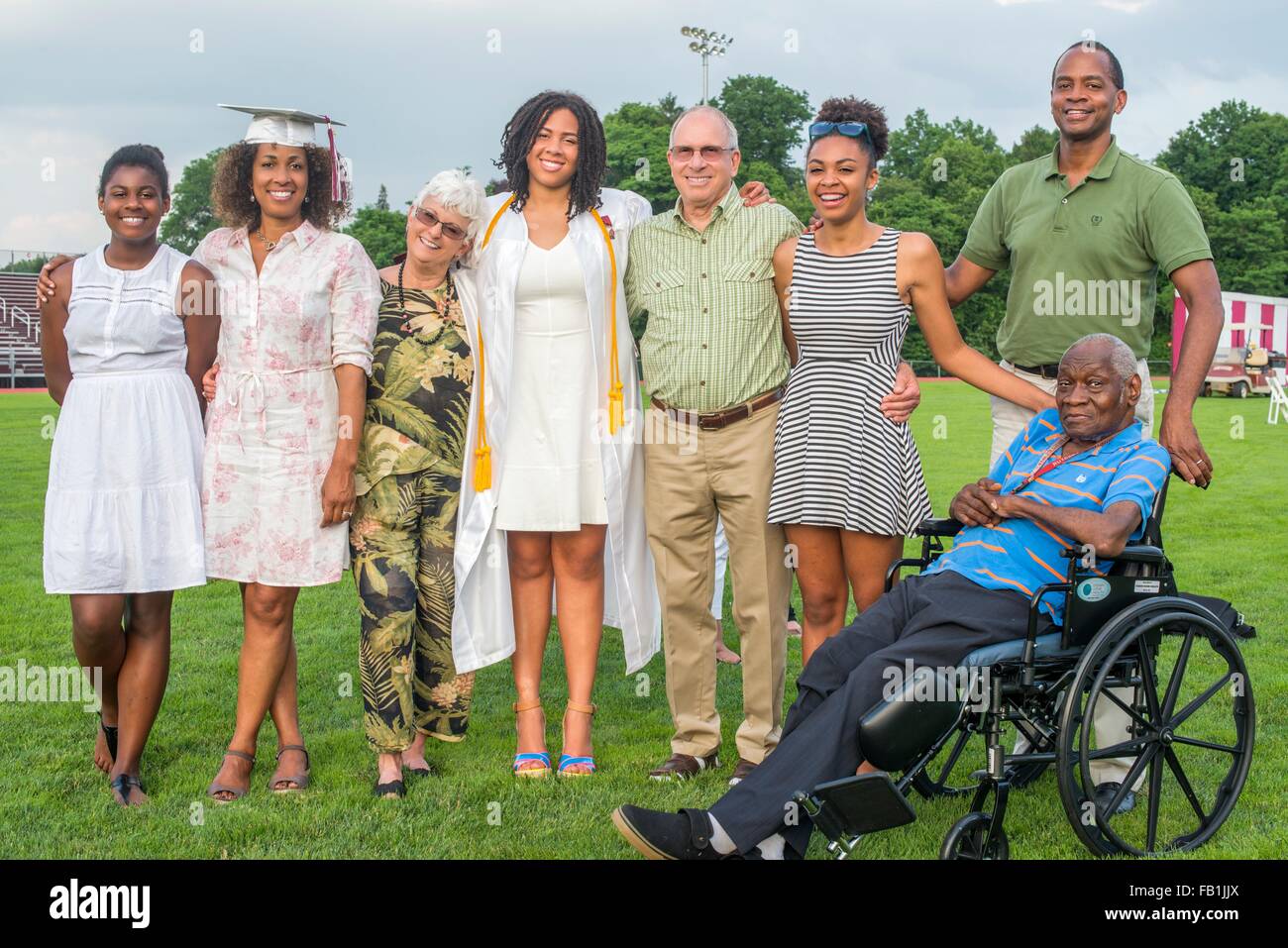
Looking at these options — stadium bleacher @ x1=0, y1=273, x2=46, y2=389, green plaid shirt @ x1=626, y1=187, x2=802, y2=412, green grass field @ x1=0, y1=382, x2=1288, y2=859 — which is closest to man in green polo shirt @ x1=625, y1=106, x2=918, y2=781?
green plaid shirt @ x1=626, y1=187, x2=802, y2=412

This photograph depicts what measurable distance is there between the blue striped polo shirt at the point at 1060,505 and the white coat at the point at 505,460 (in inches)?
51.5

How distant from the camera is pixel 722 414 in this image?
496 centimetres

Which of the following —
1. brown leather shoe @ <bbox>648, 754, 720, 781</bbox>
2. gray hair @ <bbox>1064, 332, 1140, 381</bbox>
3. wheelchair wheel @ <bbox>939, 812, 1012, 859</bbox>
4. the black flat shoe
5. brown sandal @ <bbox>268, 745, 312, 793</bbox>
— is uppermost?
gray hair @ <bbox>1064, 332, 1140, 381</bbox>

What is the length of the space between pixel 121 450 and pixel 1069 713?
3259 millimetres

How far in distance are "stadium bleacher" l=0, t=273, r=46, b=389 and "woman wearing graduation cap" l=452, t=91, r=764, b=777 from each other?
1408 inches

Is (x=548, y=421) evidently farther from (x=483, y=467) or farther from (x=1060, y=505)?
(x=1060, y=505)

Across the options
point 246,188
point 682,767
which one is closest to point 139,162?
point 246,188

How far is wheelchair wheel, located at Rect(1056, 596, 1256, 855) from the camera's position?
3.96m

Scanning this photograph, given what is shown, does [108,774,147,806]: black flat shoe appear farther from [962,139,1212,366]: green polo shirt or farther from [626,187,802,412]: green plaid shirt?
[962,139,1212,366]: green polo shirt

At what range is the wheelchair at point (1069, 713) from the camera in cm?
384

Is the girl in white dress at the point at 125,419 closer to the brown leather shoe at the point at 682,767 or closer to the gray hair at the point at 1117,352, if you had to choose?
the brown leather shoe at the point at 682,767

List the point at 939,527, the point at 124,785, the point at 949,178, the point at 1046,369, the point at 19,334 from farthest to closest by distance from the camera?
the point at 949,178
the point at 19,334
the point at 1046,369
the point at 124,785
the point at 939,527

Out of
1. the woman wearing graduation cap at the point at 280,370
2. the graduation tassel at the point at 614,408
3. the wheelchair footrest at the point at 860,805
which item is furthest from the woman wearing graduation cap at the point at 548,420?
the wheelchair footrest at the point at 860,805

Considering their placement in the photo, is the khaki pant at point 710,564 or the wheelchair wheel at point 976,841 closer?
the wheelchair wheel at point 976,841
